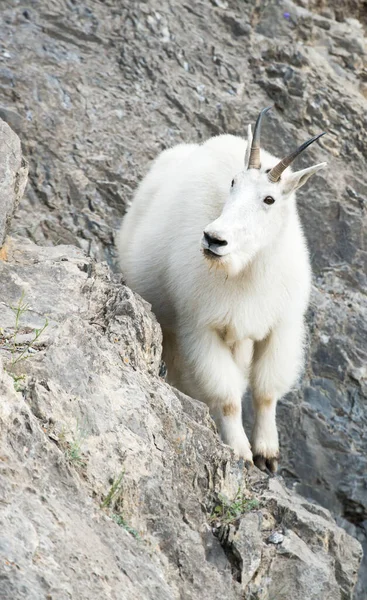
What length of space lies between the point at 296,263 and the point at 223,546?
218 cm

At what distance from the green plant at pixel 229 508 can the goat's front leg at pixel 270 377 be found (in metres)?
1.34

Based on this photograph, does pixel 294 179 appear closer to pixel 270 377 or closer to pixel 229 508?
pixel 270 377

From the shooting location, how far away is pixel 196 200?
556cm

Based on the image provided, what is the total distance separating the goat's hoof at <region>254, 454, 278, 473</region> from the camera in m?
5.69

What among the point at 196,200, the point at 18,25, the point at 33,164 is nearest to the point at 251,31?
the point at 18,25

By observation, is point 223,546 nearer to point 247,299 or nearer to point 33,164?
point 247,299

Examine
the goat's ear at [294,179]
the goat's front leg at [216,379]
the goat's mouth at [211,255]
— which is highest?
the goat's ear at [294,179]

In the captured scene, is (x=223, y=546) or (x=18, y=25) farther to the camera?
(x=18, y=25)

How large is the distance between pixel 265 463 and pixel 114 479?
2417 millimetres

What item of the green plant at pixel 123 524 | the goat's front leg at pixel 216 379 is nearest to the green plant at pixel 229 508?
the green plant at pixel 123 524

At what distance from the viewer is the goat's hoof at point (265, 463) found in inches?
224

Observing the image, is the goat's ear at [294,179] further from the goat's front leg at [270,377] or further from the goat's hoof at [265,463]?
the goat's hoof at [265,463]

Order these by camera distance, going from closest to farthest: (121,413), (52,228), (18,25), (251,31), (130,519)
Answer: (130,519), (121,413), (52,228), (18,25), (251,31)

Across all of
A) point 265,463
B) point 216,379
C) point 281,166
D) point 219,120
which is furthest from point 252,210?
point 219,120
